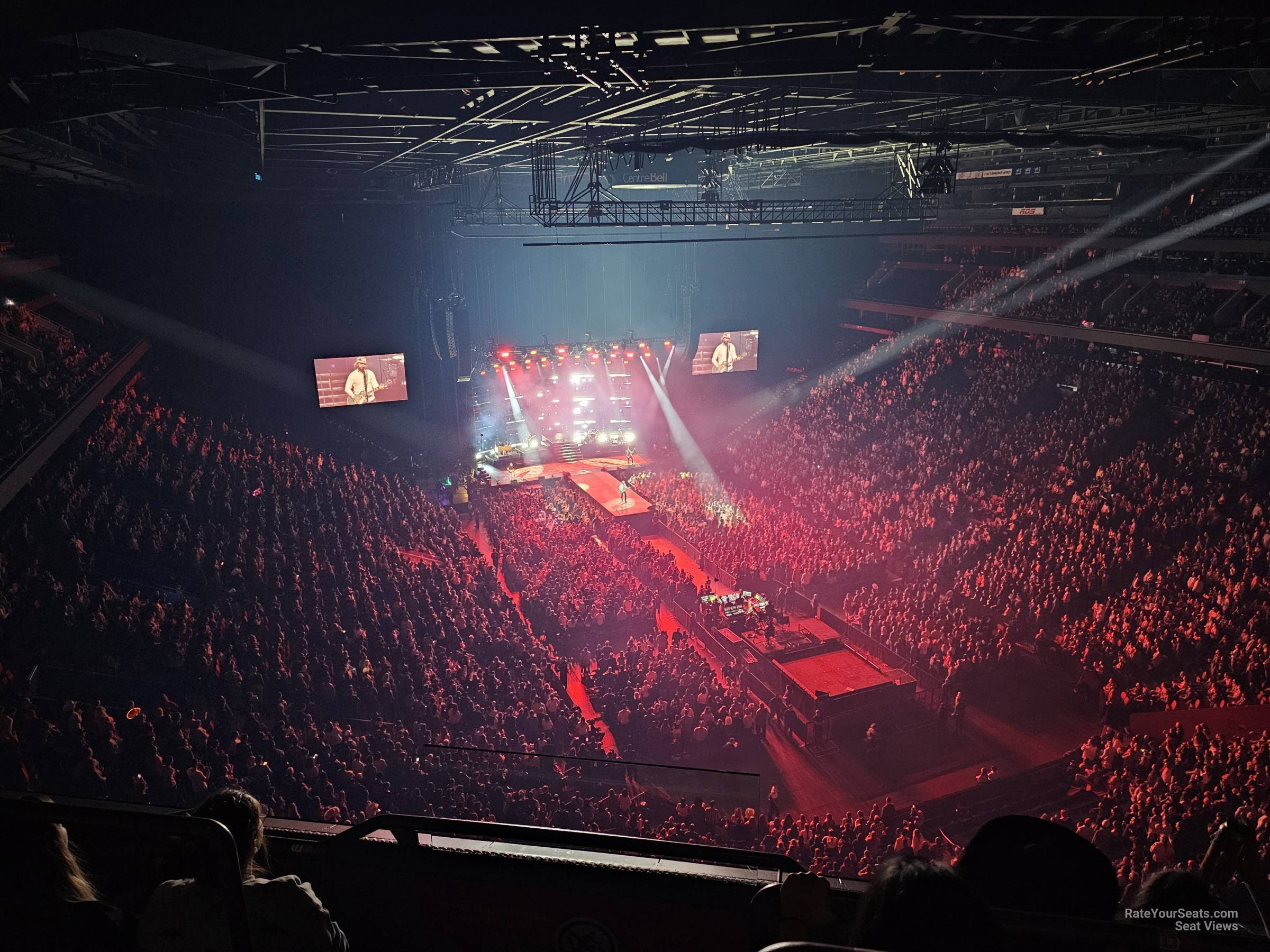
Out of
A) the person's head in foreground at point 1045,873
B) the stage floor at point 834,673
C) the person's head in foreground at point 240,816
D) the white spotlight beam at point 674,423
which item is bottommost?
the stage floor at point 834,673

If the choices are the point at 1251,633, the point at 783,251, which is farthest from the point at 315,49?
the point at 783,251

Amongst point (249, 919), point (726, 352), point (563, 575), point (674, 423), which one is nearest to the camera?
point (249, 919)

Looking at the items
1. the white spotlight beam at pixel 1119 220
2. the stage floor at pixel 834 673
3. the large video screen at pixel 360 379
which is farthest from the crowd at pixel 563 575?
the white spotlight beam at pixel 1119 220

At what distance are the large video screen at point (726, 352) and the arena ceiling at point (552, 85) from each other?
1138 centimetres

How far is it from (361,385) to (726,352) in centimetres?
1390

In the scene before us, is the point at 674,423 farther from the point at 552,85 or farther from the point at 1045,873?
the point at 1045,873

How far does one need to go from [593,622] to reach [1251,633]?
33.2 feet

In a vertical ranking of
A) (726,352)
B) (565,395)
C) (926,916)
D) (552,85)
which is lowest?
(565,395)

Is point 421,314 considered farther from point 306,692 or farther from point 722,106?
point 306,692

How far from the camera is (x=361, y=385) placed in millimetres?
21750

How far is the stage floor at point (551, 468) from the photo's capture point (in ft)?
86.1

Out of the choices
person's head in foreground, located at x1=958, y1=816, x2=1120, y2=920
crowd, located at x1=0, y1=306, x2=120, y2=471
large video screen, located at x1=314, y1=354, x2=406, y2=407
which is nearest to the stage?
large video screen, located at x1=314, y1=354, x2=406, y2=407

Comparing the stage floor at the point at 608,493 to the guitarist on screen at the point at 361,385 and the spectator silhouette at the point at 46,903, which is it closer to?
the guitarist on screen at the point at 361,385

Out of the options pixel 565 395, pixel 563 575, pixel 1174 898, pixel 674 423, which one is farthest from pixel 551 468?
pixel 1174 898
